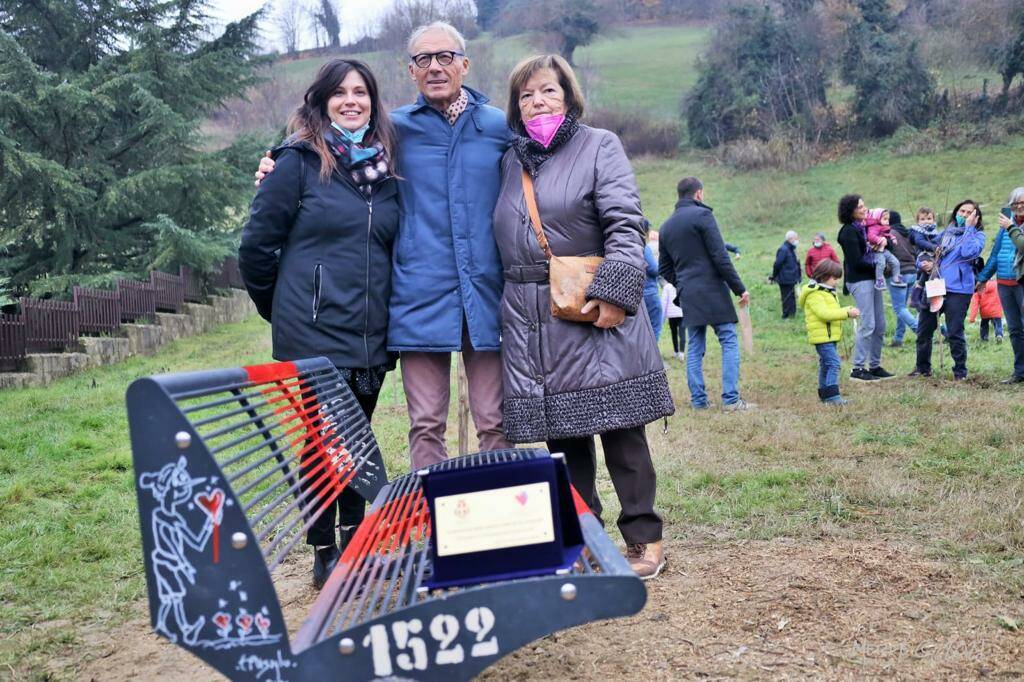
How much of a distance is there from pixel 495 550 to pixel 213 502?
691mm

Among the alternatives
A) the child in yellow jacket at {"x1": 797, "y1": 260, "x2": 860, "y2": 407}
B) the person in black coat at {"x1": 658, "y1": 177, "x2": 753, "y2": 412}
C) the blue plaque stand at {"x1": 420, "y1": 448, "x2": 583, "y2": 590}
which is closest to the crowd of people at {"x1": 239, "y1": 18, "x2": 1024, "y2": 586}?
the blue plaque stand at {"x1": 420, "y1": 448, "x2": 583, "y2": 590}

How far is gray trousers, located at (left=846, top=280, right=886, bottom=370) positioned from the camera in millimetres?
9922

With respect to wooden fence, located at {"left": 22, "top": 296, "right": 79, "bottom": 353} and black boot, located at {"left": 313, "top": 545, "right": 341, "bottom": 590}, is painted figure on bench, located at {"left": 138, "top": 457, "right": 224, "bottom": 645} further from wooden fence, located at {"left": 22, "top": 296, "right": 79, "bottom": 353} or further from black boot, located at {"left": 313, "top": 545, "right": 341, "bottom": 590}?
wooden fence, located at {"left": 22, "top": 296, "right": 79, "bottom": 353}

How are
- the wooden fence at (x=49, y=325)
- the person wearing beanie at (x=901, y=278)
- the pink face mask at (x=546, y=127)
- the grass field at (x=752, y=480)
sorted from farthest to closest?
the wooden fence at (x=49, y=325) < the person wearing beanie at (x=901, y=278) < the grass field at (x=752, y=480) < the pink face mask at (x=546, y=127)

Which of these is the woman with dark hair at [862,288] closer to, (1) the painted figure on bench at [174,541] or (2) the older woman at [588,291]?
(2) the older woman at [588,291]

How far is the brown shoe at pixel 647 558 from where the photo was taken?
12.4ft

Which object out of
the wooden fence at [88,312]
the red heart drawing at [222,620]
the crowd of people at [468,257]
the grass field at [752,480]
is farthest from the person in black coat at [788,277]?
the red heart drawing at [222,620]

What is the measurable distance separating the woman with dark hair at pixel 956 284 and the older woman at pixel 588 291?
7316 mm

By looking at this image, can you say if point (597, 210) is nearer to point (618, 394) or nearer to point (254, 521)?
point (618, 394)

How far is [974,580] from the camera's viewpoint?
355 centimetres

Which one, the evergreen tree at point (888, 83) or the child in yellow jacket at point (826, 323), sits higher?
the evergreen tree at point (888, 83)

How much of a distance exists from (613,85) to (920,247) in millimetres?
42780

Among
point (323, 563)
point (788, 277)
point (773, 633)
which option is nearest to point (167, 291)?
point (788, 277)

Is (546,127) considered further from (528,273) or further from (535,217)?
(528,273)
